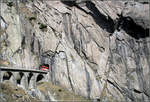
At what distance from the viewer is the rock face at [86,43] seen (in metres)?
74.8

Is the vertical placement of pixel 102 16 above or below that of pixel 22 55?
above

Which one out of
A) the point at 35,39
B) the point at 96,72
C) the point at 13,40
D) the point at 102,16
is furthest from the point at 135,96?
the point at 13,40

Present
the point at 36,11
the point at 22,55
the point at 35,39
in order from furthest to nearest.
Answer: the point at 36,11
the point at 35,39
the point at 22,55

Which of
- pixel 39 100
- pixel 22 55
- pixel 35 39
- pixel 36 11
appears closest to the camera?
pixel 39 100

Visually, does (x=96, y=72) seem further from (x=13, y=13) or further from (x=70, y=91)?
(x=13, y=13)

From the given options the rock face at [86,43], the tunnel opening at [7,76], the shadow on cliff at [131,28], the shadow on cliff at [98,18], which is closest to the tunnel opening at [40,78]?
the rock face at [86,43]

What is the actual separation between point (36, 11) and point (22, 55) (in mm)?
15867

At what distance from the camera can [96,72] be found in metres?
78.8

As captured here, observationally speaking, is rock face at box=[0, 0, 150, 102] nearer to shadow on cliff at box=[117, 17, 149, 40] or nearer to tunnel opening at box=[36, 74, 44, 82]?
shadow on cliff at box=[117, 17, 149, 40]

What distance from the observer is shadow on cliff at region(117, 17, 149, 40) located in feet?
274

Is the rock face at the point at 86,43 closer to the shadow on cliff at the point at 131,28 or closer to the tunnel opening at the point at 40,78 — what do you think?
the shadow on cliff at the point at 131,28

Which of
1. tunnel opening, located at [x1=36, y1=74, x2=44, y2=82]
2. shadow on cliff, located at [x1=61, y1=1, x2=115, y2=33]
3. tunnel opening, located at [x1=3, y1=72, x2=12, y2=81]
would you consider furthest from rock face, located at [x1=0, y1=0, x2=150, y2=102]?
tunnel opening, located at [x1=3, y1=72, x2=12, y2=81]

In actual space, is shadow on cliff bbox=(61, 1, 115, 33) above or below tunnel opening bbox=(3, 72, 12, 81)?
above

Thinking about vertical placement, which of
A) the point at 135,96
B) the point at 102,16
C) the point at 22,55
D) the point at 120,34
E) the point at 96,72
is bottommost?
the point at 135,96
